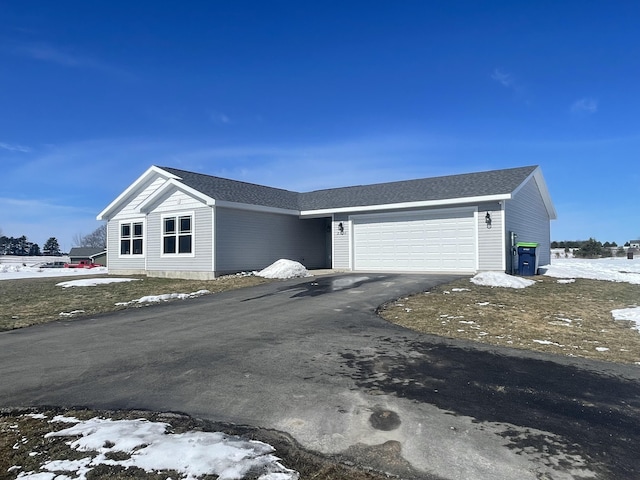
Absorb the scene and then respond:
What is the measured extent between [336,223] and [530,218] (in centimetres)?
879

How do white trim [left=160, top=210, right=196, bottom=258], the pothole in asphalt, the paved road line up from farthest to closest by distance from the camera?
white trim [left=160, top=210, right=196, bottom=258] < the pothole in asphalt < the paved road

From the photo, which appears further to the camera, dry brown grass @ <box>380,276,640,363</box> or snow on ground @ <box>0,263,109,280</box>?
snow on ground @ <box>0,263,109,280</box>

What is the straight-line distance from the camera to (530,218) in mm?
19734

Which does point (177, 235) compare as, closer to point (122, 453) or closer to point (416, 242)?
point (416, 242)

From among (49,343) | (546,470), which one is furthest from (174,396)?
(49,343)

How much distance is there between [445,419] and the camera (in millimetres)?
3887

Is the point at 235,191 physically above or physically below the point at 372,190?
below

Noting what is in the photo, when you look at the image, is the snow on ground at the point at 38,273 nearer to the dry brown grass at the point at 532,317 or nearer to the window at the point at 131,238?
the window at the point at 131,238

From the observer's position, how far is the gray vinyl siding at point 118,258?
68.1 feet

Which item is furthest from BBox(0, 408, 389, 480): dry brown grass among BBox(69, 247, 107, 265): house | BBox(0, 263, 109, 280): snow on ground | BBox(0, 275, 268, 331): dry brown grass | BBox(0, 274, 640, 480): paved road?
BBox(69, 247, 107, 265): house

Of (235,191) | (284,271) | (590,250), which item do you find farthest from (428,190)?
(590,250)

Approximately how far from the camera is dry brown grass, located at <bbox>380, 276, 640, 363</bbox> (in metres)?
6.81

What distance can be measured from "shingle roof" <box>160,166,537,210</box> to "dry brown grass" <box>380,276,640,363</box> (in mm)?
5298

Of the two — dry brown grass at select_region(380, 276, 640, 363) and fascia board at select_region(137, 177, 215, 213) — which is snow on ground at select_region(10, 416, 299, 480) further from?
fascia board at select_region(137, 177, 215, 213)
